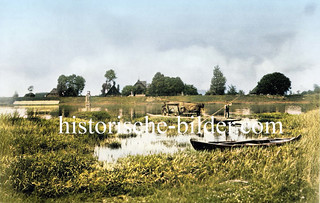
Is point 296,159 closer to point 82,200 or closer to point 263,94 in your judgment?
point 263,94

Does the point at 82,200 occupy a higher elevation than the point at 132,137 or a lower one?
lower

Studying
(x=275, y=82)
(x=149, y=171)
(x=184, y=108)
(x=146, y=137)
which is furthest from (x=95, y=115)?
(x=275, y=82)

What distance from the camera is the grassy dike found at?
12.4 ft

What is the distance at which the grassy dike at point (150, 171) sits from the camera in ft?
12.4

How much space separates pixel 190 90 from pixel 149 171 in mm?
2314

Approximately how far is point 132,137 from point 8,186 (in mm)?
2604

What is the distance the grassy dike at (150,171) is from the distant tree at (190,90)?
1.47 metres

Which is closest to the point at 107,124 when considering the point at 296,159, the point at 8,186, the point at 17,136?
the point at 17,136

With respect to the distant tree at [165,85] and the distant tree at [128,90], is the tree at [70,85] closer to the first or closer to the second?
the distant tree at [128,90]

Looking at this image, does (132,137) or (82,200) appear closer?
(82,200)

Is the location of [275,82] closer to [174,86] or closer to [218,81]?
[218,81]

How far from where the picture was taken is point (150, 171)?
4.20 meters

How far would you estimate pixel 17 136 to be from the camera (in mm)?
4680

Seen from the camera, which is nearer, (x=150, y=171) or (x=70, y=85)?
(x=150, y=171)
